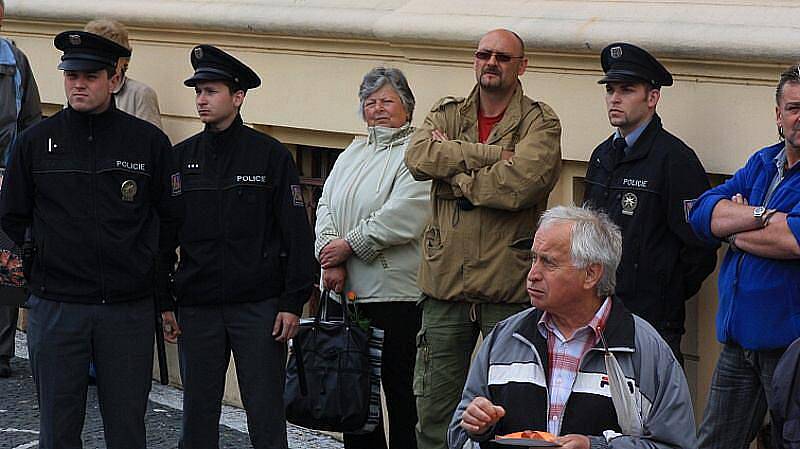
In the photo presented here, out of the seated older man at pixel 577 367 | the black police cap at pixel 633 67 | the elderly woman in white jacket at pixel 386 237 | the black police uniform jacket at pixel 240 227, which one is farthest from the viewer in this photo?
the elderly woman in white jacket at pixel 386 237

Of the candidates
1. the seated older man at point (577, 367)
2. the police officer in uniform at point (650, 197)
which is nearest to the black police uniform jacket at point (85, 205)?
the police officer in uniform at point (650, 197)

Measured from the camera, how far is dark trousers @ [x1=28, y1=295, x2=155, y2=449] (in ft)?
20.7

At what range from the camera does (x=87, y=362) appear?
637cm

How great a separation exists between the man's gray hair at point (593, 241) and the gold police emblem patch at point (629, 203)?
1.29 meters

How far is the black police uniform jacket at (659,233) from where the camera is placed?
594 centimetres

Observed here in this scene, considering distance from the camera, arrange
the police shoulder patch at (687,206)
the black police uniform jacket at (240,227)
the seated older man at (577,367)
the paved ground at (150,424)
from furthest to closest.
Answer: the paved ground at (150,424), the black police uniform jacket at (240,227), the police shoulder patch at (687,206), the seated older man at (577,367)

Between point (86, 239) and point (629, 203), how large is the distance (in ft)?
7.20

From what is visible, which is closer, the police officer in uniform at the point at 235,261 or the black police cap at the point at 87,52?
the black police cap at the point at 87,52

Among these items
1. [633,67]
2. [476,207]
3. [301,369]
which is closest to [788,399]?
[633,67]

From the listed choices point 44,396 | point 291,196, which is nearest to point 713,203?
point 291,196

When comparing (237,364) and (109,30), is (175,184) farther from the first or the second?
(109,30)

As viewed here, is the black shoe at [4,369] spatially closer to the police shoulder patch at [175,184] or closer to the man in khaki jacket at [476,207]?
the police shoulder patch at [175,184]

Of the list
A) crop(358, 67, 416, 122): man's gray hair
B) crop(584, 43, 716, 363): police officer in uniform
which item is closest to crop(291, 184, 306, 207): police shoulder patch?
crop(358, 67, 416, 122): man's gray hair

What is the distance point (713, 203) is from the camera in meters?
5.65
